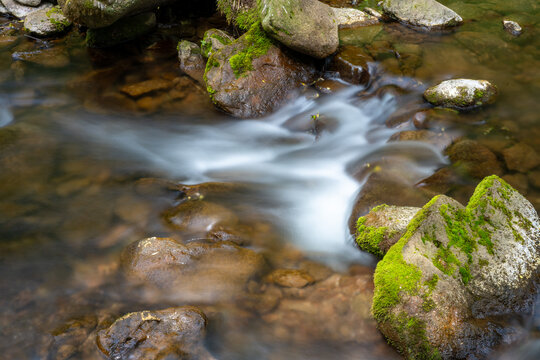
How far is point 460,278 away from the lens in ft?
11.5

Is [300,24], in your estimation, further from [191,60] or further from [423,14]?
[423,14]

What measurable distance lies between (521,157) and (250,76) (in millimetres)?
4573

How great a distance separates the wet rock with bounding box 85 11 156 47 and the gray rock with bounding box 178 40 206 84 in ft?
4.71

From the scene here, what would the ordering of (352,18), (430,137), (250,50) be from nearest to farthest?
(430,137) → (250,50) → (352,18)

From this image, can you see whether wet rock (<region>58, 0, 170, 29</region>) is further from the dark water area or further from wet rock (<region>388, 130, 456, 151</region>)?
wet rock (<region>388, 130, 456, 151</region>)

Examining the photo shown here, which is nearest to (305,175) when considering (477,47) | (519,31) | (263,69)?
(263,69)

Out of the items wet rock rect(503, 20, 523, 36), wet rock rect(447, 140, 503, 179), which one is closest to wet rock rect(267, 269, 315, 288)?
wet rock rect(447, 140, 503, 179)

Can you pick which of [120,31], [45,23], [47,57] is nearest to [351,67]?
[120,31]

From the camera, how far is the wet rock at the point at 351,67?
302 inches

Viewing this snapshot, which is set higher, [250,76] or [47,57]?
[250,76]

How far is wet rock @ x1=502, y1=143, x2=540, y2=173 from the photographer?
5.72 m

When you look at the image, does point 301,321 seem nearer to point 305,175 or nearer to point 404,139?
point 305,175

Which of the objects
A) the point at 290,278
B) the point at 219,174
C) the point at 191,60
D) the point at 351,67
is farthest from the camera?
the point at 191,60

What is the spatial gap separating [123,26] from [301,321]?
815cm
